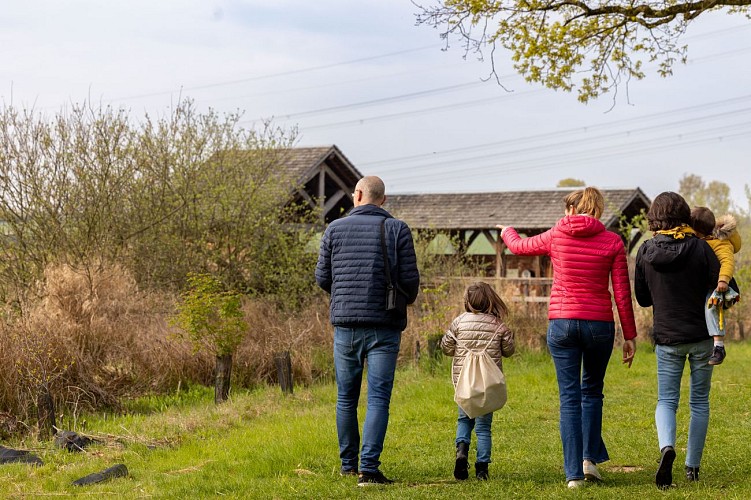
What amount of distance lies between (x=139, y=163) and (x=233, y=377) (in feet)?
19.2

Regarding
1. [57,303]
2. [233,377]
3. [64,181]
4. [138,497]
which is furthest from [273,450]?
[64,181]

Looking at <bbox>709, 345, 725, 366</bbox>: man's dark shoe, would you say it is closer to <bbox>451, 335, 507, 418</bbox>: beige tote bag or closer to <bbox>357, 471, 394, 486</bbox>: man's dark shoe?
<bbox>451, 335, 507, 418</bbox>: beige tote bag

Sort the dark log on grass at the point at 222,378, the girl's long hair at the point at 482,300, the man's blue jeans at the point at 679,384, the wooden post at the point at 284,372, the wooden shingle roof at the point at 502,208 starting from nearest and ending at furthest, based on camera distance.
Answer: the man's blue jeans at the point at 679,384 < the girl's long hair at the point at 482,300 < the wooden post at the point at 284,372 < the dark log on grass at the point at 222,378 < the wooden shingle roof at the point at 502,208

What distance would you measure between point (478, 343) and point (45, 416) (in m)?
5.38

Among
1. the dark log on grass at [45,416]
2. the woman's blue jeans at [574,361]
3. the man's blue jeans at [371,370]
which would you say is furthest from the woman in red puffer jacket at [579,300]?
the dark log on grass at [45,416]

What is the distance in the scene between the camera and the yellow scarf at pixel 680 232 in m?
5.98

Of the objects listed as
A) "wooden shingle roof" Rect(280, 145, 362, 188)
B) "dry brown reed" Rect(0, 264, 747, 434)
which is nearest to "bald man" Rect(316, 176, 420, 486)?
"dry brown reed" Rect(0, 264, 747, 434)

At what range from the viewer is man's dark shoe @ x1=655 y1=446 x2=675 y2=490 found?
585 cm

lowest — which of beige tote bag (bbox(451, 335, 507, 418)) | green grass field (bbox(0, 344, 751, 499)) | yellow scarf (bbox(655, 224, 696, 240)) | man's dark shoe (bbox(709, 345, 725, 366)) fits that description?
green grass field (bbox(0, 344, 751, 499))

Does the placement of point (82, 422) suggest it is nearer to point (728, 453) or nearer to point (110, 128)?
point (728, 453)

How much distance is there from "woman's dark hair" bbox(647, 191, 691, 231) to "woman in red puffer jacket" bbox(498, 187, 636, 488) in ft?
0.95

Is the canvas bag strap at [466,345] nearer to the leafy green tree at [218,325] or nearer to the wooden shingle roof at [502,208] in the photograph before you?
the leafy green tree at [218,325]

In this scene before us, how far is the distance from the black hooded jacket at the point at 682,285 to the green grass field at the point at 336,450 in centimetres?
96

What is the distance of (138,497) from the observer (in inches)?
246
